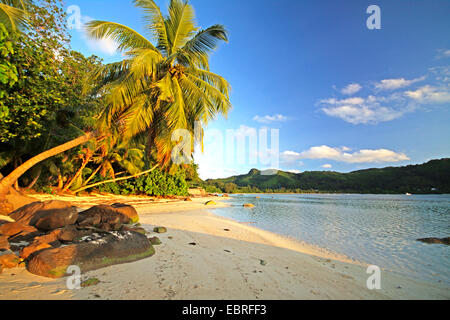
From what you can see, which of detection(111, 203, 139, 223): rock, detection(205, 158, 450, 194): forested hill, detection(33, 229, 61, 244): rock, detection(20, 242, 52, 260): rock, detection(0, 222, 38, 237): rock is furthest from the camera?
detection(205, 158, 450, 194): forested hill

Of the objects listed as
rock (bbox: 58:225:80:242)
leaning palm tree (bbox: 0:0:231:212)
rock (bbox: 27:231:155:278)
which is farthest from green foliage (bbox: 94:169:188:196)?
rock (bbox: 27:231:155:278)

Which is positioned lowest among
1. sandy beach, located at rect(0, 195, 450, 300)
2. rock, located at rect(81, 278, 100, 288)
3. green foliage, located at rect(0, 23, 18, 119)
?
sandy beach, located at rect(0, 195, 450, 300)

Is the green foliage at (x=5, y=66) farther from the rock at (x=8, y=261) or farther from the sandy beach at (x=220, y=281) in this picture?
the sandy beach at (x=220, y=281)

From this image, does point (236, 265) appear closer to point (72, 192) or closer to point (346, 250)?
point (346, 250)

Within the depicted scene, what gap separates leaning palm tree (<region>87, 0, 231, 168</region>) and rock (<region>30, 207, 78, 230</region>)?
4.51m

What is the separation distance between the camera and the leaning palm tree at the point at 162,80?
8578mm

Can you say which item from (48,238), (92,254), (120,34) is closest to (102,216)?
(48,238)

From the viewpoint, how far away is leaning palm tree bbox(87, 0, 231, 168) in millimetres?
8578

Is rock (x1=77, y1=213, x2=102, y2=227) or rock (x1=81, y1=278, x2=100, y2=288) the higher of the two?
rock (x1=77, y1=213, x2=102, y2=227)

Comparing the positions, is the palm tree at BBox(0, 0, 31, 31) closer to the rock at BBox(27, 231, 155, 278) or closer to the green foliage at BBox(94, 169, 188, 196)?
the rock at BBox(27, 231, 155, 278)

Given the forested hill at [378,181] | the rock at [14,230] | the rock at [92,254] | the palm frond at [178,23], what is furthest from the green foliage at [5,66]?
the forested hill at [378,181]

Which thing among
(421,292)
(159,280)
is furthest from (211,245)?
(421,292)

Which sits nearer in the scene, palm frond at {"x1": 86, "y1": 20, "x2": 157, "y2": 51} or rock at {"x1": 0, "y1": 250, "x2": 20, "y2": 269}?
rock at {"x1": 0, "y1": 250, "x2": 20, "y2": 269}
